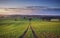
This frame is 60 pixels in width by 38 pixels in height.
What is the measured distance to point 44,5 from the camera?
1.57 m

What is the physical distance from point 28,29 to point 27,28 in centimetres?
2

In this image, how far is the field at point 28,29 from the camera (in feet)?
5.04

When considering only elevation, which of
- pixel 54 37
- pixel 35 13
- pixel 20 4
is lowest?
pixel 54 37

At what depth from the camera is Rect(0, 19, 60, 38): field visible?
1.54 m

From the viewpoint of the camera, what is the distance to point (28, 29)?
155 cm

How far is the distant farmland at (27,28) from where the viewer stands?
1537 mm

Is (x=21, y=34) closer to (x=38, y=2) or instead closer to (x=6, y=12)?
(x=6, y=12)

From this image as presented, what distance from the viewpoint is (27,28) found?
1.55m

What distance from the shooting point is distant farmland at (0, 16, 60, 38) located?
1.54 meters

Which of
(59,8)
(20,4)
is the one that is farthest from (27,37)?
(59,8)

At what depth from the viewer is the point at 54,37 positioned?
5.09 feet

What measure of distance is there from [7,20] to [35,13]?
37cm

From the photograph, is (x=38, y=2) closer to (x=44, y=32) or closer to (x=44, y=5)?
(x=44, y=5)

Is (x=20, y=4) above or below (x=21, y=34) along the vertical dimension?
above
